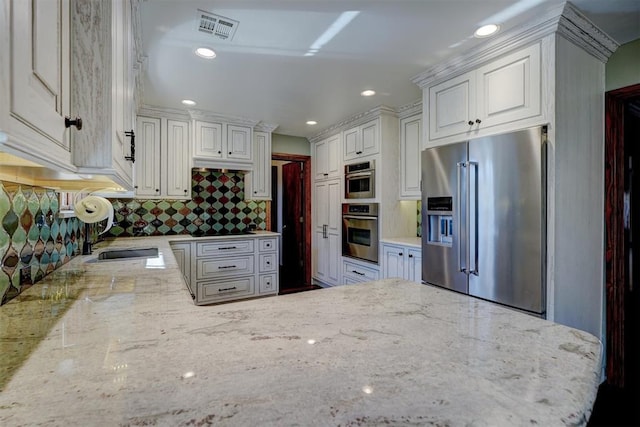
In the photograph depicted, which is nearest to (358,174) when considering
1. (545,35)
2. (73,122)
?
(545,35)

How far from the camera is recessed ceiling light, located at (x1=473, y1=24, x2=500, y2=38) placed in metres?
1.83

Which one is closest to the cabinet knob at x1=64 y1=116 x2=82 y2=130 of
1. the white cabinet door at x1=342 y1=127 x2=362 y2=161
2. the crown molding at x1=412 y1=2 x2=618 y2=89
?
the crown molding at x1=412 y1=2 x2=618 y2=89

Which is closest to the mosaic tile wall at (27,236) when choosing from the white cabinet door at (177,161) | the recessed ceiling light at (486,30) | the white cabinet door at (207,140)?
the white cabinet door at (177,161)

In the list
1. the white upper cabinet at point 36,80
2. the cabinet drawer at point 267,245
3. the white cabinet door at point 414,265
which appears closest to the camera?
the white upper cabinet at point 36,80

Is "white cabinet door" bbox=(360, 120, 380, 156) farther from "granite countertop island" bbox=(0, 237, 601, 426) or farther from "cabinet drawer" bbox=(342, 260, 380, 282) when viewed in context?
"granite countertop island" bbox=(0, 237, 601, 426)

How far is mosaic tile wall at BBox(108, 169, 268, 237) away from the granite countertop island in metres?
2.74

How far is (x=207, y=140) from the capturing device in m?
3.59

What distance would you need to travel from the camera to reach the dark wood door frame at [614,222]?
204 cm

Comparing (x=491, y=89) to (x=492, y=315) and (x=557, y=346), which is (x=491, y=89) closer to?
(x=492, y=315)

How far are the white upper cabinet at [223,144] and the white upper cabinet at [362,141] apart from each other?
1220mm

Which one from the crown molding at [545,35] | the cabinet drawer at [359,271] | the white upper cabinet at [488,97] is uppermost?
the crown molding at [545,35]

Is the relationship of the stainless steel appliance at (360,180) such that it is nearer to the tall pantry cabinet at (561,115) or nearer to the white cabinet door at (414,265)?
the white cabinet door at (414,265)

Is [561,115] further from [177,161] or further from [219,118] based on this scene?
[177,161]

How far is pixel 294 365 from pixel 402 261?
8.28 ft
